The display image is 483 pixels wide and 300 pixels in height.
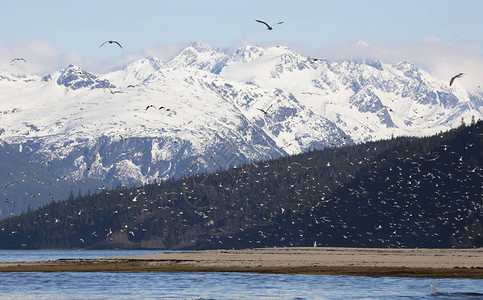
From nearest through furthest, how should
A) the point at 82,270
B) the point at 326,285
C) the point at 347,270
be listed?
the point at 326,285
the point at 347,270
the point at 82,270

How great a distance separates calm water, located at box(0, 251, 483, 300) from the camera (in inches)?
3947

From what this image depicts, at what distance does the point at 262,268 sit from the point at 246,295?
43.7 m

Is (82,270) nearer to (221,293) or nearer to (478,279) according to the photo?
(221,293)

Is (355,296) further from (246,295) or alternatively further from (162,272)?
(162,272)

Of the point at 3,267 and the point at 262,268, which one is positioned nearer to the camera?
the point at 262,268

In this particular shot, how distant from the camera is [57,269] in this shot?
484ft

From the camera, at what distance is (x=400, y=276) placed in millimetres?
123250

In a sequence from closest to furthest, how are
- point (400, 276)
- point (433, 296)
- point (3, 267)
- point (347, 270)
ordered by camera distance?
point (433, 296), point (400, 276), point (347, 270), point (3, 267)

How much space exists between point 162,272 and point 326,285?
35036 millimetres

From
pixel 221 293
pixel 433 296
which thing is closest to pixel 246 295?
pixel 221 293

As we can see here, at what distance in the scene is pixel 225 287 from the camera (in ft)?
365

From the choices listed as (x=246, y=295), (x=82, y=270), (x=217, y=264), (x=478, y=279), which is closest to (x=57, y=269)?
(x=82, y=270)

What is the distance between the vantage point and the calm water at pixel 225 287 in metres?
100

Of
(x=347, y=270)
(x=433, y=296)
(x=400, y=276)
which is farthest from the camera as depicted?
(x=347, y=270)
